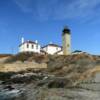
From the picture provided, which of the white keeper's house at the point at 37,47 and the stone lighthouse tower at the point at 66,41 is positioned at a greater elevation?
the white keeper's house at the point at 37,47

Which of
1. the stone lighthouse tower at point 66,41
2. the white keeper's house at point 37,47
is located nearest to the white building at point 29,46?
the white keeper's house at point 37,47

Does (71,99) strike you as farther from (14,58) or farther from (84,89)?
(14,58)

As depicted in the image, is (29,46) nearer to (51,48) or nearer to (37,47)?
(37,47)

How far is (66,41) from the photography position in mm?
72875

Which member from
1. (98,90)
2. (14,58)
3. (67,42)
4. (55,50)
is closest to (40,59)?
(14,58)

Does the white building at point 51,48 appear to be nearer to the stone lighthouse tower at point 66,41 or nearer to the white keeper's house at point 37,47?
the white keeper's house at point 37,47

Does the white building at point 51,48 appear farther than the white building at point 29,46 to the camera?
Yes

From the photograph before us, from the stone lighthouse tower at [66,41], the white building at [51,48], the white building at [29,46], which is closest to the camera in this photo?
the stone lighthouse tower at [66,41]

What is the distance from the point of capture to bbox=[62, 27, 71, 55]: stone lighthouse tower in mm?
72438

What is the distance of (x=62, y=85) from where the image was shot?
24641 mm

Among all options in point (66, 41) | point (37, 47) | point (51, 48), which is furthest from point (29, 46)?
point (66, 41)

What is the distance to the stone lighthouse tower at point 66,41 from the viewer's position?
72.4 meters

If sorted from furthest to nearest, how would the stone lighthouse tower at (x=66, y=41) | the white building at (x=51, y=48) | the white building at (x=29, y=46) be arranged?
the white building at (x=51, y=48), the white building at (x=29, y=46), the stone lighthouse tower at (x=66, y=41)

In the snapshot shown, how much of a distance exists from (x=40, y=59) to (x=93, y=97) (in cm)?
4372
